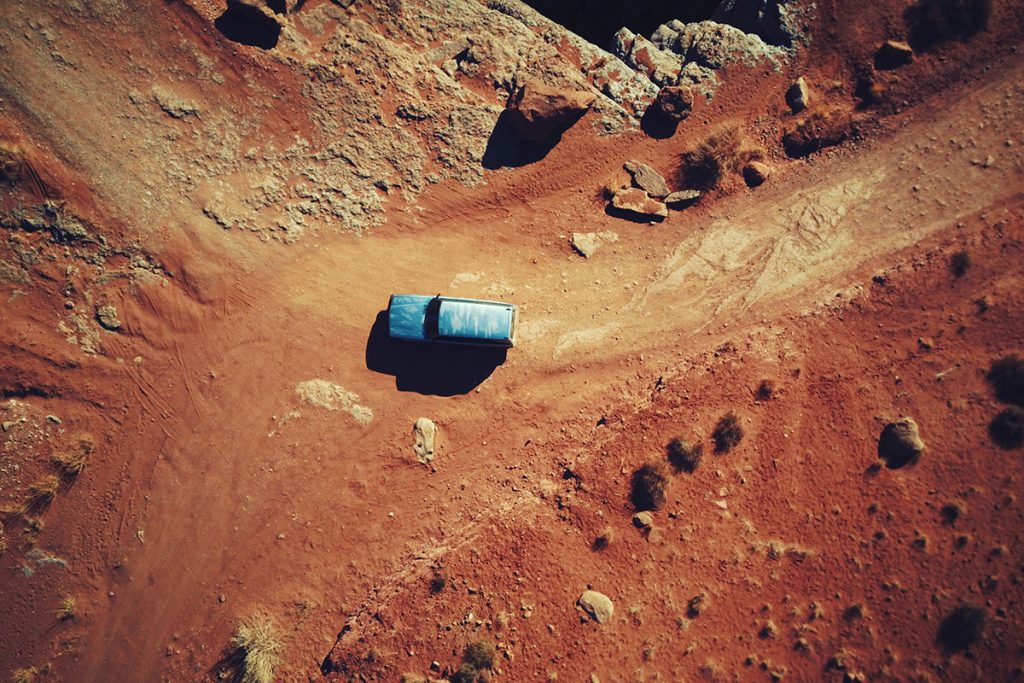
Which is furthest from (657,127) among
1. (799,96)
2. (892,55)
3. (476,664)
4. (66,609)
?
(66,609)

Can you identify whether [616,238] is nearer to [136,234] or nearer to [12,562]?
[136,234]

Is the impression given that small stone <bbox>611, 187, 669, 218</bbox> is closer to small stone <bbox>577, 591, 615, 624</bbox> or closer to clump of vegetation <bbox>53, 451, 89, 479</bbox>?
small stone <bbox>577, 591, 615, 624</bbox>

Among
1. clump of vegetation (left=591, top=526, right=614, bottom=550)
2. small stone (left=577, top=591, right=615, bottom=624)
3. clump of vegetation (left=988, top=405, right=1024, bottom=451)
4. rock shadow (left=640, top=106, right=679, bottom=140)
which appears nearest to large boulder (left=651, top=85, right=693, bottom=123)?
rock shadow (left=640, top=106, right=679, bottom=140)

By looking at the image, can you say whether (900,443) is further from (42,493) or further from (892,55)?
(42,493)

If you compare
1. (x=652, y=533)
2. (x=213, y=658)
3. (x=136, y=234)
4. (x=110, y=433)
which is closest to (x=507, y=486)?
(x=652, y=533)

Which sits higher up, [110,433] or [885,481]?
[885,481]

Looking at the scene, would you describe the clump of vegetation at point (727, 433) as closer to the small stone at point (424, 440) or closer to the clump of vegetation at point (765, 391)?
the clump of vegetation at point (765, 391)
